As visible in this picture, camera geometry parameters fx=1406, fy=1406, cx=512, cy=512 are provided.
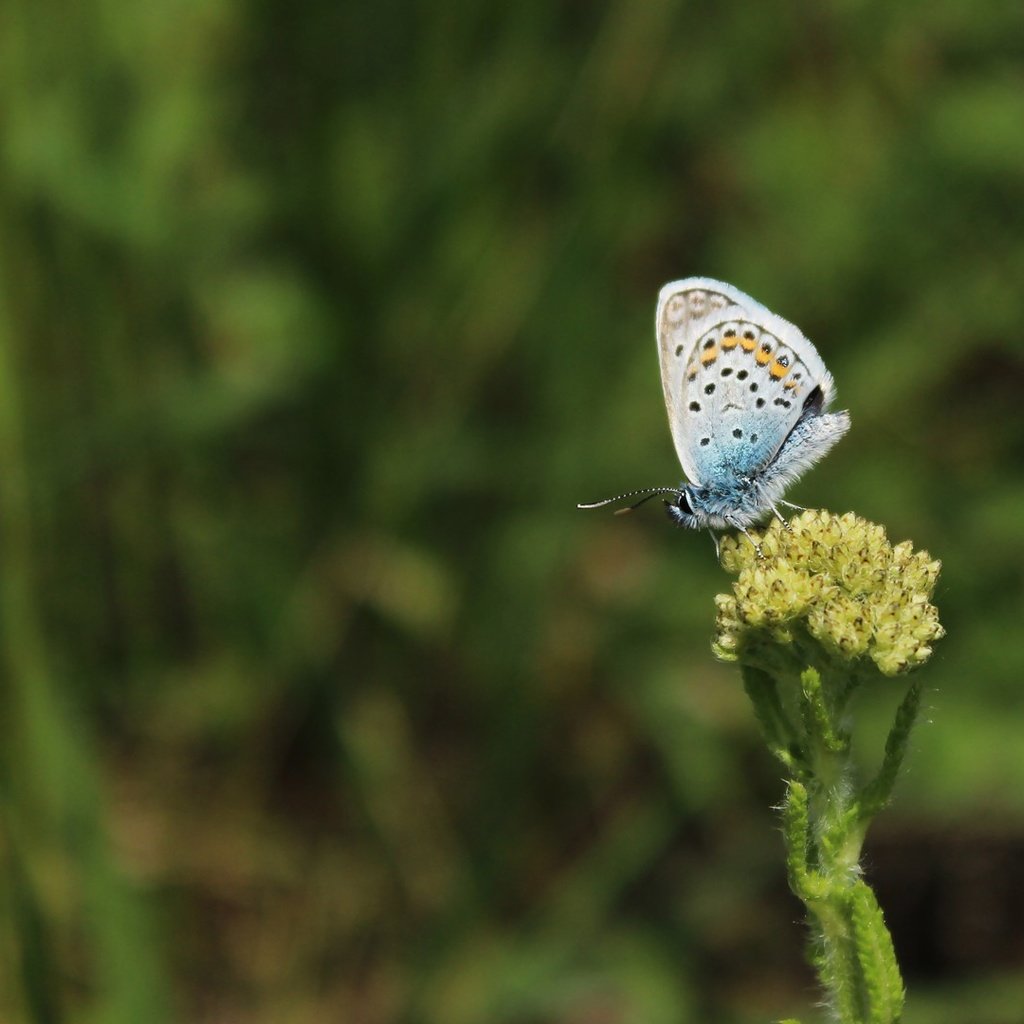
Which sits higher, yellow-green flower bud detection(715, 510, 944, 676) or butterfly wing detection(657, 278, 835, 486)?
butterfly wing detection(657, 278, 835, 486)

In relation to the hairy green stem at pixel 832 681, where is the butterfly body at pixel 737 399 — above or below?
above

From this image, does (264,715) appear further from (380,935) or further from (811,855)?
(811,855)

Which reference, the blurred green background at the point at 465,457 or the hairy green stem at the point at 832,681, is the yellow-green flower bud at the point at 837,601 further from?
the blurred green background at the point at 465,457

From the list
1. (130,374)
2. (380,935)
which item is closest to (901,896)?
(380,935)

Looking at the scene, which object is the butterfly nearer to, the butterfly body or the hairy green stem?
the butterfly body

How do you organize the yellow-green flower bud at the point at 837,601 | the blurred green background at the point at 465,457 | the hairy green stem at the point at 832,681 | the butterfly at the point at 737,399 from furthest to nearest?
1. the blurred green background at the point at 465,457
2. the butterfly at the point at 737,399
3. the yellow-green flower bud at the point at 837,601
4. the hairy green stem at the point at 832,681

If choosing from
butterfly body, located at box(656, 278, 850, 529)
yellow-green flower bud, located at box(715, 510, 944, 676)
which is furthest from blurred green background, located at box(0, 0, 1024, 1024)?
yellow-green flower bud, located at box(715, 510, 944, 676)

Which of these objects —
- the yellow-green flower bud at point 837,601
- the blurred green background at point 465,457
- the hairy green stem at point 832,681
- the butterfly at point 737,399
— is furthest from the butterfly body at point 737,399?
the blurred green background at point 465,457
